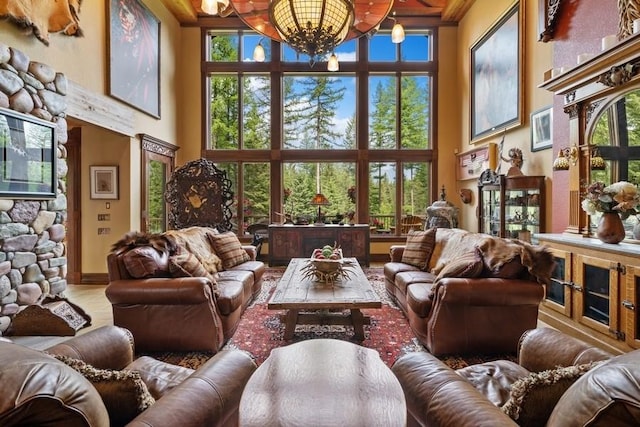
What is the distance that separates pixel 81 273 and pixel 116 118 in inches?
98.3

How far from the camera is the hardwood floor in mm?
3303

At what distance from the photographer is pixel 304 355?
1711 millimetres

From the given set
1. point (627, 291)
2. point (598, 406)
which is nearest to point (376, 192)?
point (627, 291)

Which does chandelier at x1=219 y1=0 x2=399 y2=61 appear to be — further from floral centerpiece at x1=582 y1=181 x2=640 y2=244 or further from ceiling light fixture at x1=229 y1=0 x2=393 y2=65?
floral centerpiece at x1=582 y1=181 x2=640 y2=244

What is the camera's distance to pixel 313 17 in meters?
2.75

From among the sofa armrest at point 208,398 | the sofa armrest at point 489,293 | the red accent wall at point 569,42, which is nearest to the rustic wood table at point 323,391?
the sofa armrest at point 208,398

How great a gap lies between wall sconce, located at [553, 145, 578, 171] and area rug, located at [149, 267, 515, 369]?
7.13 feet

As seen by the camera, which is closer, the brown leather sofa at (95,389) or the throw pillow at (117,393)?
the brown leather sofa at (95,389)

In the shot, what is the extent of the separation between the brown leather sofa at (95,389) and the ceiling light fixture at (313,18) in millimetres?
2369

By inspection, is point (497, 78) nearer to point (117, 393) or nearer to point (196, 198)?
point (196, 198)

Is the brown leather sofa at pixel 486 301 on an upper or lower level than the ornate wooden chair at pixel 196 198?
lower

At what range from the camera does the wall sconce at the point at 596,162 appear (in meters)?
3.54

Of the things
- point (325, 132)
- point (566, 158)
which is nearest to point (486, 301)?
point (566, 158)

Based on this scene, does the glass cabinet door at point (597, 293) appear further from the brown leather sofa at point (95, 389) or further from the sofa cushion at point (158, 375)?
the sofa cushion at point (158, 375)
